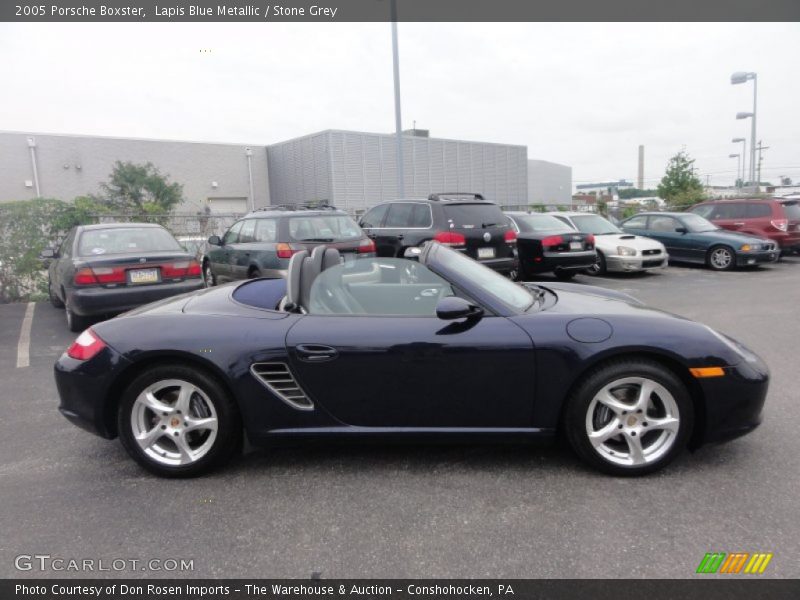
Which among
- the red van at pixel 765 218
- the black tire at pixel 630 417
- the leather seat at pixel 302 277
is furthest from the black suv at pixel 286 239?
the red van at pixel 765 218

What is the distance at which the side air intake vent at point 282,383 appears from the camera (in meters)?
3.07

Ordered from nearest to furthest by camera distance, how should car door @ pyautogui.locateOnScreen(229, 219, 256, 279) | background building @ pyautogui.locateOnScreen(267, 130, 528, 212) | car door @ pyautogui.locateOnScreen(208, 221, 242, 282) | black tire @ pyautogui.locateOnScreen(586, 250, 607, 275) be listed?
1. car door @ pyautogui.locateOnScreen(229, 219, 256, 279)
2. car door @ pyautogui.locateOnScreen(208, 221, 242, 282)
3. black tire @ pyautogui.locateOnScreen(586, 250, 607, 275)
4. background building @ pyautogui.locateOnScreen(267, 130, 528, 212)

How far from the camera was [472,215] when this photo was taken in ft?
30.3

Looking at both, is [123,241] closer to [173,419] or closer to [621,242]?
[173,419]

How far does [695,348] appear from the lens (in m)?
3.03

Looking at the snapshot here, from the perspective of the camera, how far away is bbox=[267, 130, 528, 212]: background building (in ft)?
114

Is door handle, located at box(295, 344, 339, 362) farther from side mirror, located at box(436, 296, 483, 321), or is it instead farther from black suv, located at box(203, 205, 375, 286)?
black suv, located at box(203, 205, 375, 286)

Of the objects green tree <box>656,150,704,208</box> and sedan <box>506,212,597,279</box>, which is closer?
sedan <box>506,212,597,279</box>

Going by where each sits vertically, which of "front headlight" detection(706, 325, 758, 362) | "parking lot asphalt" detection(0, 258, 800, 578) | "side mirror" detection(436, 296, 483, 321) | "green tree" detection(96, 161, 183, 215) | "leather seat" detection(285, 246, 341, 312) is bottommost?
"parking lot asphalt" detection(0, 258, 800, 578)

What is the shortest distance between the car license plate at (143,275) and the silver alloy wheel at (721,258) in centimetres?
1211

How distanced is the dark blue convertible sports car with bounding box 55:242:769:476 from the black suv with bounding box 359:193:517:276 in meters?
5.83

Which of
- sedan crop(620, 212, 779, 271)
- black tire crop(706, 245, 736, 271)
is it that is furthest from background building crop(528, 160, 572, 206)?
black tire crop(706, 245, 736, 271)

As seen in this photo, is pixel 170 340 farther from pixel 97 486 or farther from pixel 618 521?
pixel 618 521

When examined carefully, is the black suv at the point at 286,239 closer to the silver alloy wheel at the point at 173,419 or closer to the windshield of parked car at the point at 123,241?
the windshield of parked car at the point at 123,241
